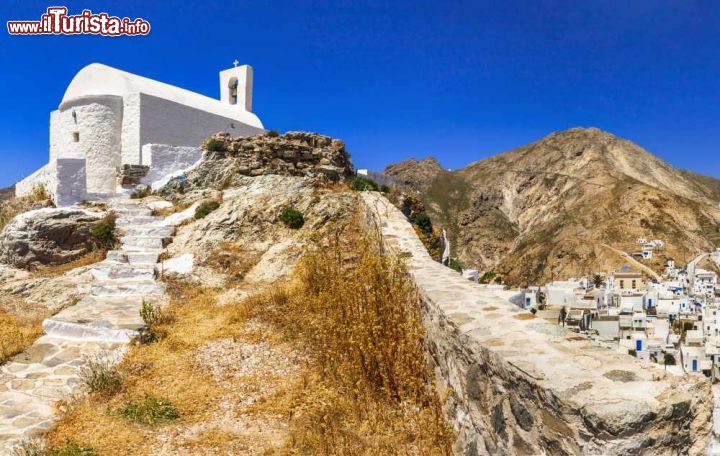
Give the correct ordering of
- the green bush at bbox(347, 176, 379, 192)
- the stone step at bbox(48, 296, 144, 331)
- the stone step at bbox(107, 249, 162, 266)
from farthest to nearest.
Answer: the green bush at bbox(347, 176, 379, 192), the stone step at bbox(107, 249, 162, 266), the stone step at bbox(48, 296, 144, 331)

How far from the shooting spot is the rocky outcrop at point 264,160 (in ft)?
39.8

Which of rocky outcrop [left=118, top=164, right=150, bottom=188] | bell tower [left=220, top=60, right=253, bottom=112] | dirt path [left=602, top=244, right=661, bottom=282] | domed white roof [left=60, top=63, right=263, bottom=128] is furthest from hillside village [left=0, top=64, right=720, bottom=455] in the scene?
dirt path [left=602, top=244, right=661, bottom=282]

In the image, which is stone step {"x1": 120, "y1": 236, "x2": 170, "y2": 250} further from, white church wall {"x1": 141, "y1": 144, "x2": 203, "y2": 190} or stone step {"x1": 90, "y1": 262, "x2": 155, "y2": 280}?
white church wall {"x1": 141, "y1": 144, "x2": 203, "y2": 190}

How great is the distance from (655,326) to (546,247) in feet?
185

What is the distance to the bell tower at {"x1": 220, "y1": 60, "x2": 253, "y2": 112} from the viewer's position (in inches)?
889

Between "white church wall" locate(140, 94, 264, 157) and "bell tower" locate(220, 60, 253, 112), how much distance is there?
3.48 m

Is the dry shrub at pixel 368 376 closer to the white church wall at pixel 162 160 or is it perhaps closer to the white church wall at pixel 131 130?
the white church wall at pixel 162 160

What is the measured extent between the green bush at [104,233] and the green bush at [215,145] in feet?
11.3

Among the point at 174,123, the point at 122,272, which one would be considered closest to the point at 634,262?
the point at 174,123

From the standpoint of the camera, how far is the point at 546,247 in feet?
292

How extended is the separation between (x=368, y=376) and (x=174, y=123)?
16.2 meters

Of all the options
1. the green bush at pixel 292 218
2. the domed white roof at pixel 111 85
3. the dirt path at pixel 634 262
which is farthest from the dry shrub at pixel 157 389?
the dirt path at pixel 634 262

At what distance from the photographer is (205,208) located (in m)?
10.7

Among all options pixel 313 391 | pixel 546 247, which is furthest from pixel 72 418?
pixel 546 247
